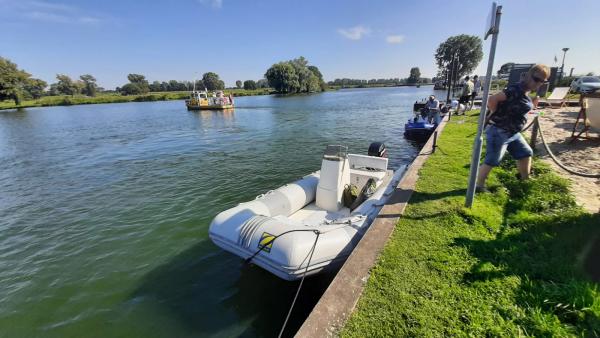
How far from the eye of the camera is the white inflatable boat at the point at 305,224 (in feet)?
10.9

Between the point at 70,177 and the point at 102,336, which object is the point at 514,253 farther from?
the point at 70,177

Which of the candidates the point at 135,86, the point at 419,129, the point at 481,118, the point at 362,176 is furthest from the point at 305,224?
the point at 135,86

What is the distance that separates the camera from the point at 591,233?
2.94m

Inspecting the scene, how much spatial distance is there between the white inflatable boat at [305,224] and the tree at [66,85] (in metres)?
127

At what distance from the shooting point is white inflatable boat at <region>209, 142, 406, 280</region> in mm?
3328

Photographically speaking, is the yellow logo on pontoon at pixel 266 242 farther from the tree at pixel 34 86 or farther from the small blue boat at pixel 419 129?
the tree at pixel 34 86

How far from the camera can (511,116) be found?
3.73 m

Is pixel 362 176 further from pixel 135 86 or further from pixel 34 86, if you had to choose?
pixel 135 86

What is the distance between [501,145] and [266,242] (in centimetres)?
372

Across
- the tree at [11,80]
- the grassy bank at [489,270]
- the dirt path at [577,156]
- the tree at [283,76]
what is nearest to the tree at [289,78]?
the tree at [283,76]

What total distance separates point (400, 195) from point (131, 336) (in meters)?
4.35

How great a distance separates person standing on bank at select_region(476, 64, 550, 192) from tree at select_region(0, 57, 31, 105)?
273 ft

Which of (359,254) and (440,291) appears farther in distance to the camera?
(359,254)

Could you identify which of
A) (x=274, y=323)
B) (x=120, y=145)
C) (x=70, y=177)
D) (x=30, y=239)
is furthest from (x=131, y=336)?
(x=120, y=145)
